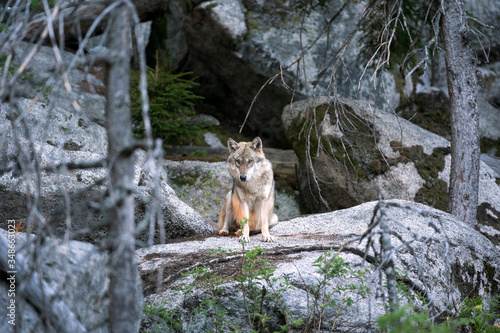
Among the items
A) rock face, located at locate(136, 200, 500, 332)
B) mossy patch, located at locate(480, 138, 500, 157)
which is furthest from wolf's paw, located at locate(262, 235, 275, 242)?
mossy patch, located at locate(480, 138, 500, 157)

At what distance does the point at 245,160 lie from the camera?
755 centimetres

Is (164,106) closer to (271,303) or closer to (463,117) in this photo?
(463,117)

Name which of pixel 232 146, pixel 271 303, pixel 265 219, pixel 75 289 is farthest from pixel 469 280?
pixel 75 289

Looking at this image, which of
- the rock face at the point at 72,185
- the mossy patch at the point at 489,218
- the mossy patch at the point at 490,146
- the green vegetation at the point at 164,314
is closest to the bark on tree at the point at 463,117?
the mossy patch at the point at 489,218

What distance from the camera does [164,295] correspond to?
4523 mm

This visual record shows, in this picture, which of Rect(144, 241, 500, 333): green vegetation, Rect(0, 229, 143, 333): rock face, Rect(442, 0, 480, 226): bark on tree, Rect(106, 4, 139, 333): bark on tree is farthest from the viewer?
Rect(442, 0, 480, 226): bark on tree

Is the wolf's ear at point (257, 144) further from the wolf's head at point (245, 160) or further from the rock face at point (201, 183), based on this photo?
the rock face at point (201, 183)

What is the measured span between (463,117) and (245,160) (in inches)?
137

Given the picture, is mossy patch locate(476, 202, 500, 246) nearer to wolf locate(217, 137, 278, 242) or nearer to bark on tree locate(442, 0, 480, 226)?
bark on tree locate(442, 0, 480, 226)

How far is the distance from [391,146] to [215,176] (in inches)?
153

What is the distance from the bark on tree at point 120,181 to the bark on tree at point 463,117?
5.94 m

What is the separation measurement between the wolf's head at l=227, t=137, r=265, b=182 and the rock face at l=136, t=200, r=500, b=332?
4.00 ft

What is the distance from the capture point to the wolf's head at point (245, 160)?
7.45 metres

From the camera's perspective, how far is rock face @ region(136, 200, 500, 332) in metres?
4.07
